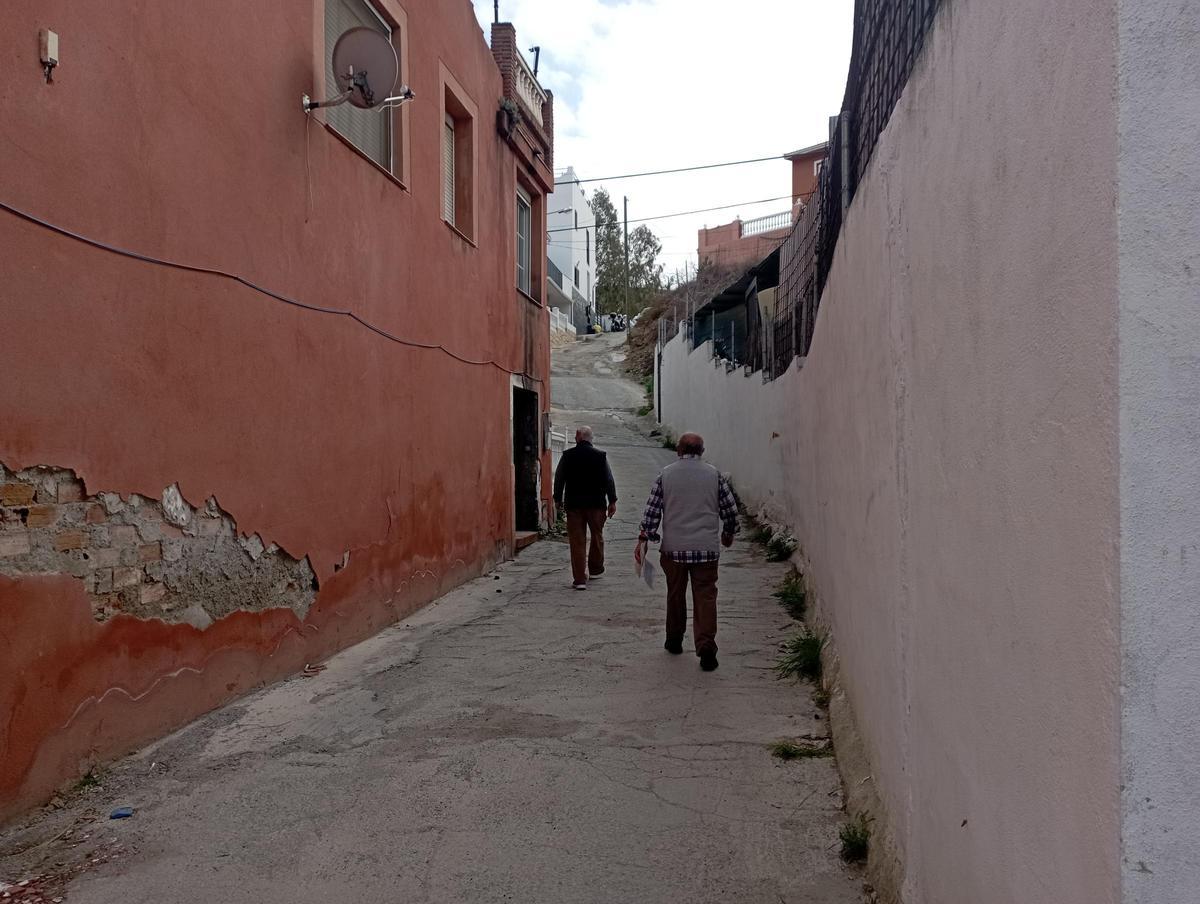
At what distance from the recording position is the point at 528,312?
13.3 meters

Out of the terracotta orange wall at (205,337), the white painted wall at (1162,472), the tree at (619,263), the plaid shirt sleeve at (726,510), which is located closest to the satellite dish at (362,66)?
the terracotta orange wall at (205,337)

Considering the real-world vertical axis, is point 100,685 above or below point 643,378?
below

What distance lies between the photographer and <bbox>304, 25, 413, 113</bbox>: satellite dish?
6.64m

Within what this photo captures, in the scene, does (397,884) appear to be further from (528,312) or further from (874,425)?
(528,312)

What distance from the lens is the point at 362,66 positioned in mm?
6730

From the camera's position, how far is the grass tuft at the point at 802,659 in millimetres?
6262

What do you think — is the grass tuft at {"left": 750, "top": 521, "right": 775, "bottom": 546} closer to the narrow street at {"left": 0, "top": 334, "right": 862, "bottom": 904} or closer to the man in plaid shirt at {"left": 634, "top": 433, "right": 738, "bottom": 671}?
the narrow street at {"left": 0, "top": 334, "right": 862, "bottom": 904}

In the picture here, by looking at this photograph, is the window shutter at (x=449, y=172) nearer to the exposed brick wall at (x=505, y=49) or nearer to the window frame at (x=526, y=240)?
the exposed brick wall at (x=505, y=49)

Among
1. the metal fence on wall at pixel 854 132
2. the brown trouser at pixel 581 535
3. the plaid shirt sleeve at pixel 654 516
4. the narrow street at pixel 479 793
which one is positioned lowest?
the narrow street at pixel 479 793

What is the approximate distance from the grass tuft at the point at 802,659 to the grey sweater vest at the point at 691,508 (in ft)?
2.84

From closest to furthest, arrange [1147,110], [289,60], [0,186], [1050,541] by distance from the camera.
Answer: [1147,110]
[1050,541]
[0,186]
[289,60]

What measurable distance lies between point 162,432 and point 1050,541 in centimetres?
442

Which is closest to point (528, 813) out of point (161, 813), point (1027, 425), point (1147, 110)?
point (161, 813)

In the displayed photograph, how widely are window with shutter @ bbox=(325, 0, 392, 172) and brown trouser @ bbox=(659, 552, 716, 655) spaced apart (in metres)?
3.96
